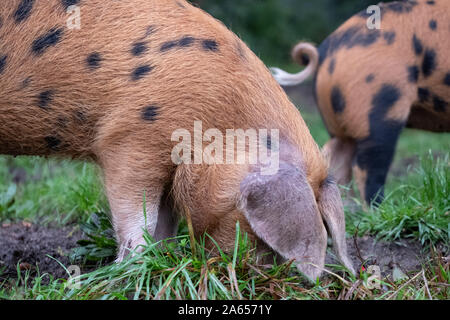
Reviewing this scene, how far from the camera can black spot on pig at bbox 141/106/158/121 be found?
3.20 metres

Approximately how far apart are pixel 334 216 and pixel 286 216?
1.21 feet

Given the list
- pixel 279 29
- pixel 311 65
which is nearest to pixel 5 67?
pixel 311 65

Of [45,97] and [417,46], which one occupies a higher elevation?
[45,97]

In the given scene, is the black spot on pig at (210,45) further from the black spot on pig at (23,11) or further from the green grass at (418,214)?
the green grass at (418,214)

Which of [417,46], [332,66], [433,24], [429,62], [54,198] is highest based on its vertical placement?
A: [433,24]

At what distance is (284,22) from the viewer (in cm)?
1293

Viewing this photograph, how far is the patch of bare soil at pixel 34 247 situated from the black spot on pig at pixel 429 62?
3164 millimetres

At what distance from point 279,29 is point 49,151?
981 centimetres

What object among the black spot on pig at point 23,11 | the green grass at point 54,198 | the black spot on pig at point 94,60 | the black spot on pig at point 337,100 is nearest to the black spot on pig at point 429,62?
the black spot on pig at point 337,100

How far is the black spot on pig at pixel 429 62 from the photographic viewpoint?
5289 mm

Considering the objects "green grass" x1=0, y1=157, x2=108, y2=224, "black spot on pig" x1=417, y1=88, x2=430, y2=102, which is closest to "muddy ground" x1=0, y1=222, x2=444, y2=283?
"green grass" x1=0, y1=157, x2=108, y2=224

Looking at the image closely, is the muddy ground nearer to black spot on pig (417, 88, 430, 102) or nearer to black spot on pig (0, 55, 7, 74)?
black spot on pig (0, 55, 7, 74)

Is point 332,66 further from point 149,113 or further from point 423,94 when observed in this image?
point 149,113

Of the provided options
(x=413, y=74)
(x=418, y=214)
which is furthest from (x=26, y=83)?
(x=413, y=74)
